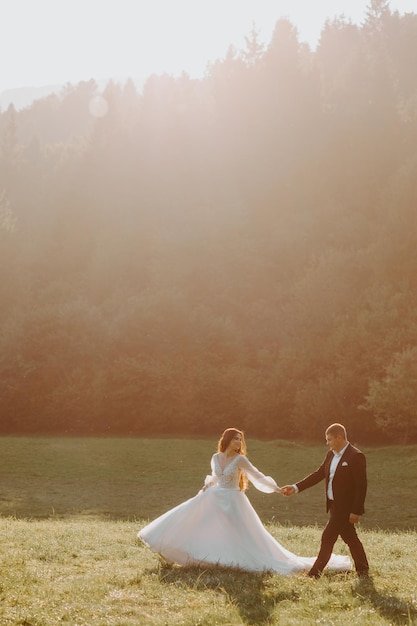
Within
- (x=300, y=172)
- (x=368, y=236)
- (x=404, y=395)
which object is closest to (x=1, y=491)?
(x=404, y=395)

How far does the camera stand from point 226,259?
54.3m

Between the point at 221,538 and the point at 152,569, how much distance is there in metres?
1.16

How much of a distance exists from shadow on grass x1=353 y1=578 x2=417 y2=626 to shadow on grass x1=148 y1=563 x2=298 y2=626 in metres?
0.94

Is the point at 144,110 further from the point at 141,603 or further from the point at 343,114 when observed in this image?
the point at 141,603

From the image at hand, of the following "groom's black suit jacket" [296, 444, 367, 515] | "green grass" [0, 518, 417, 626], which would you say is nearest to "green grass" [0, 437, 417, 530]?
"green grass" [0, 518, 417, 626]

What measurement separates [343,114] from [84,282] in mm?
27279

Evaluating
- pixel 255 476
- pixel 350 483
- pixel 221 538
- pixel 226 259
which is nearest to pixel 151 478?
pixel 255 476

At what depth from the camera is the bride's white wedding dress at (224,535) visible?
10.4 metres

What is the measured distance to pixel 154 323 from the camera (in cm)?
5059

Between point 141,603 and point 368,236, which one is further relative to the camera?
point 368,236

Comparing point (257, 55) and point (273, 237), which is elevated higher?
point (257, 55)

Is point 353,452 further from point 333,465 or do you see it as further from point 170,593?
point 170,593

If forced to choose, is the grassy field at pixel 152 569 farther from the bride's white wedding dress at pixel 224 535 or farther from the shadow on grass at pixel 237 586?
the bride's white wedding dress at pixel 224 535

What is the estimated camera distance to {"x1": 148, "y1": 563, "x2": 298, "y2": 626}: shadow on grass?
8.28 meters
